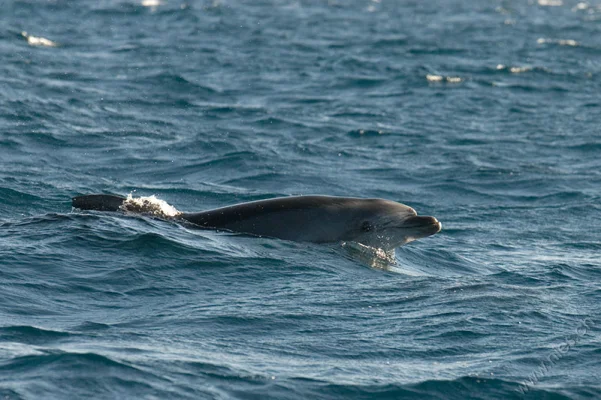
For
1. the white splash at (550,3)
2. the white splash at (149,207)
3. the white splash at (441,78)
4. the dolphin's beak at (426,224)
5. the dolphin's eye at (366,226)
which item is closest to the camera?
the dolphin's beak at (426,224)

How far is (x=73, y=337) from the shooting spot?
1013 centimetres

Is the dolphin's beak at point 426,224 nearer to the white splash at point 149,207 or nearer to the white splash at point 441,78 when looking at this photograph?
the white splash at point 149,207

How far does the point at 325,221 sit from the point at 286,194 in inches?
225

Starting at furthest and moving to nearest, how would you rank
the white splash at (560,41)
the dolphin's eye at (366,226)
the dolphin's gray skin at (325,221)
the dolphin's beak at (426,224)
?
the white splash at (560,41) → the dolphin's eye at (366,226) → the dolphin's gray skin at (325,221) → the dolphin's beak at (426,224)

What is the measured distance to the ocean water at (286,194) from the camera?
996cm

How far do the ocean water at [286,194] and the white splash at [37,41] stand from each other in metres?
0.21

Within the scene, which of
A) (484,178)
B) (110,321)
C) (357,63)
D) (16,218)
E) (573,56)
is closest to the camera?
(110,321)

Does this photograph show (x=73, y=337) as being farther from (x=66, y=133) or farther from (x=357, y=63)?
(x=357, y=63)

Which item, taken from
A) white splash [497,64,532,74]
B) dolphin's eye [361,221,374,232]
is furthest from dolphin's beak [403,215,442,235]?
white splash [497,64,532,74]

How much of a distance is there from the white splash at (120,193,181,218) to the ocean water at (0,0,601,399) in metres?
0.33

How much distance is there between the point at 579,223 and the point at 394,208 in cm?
584

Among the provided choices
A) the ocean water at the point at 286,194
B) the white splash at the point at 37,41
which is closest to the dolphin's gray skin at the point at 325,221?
the ocean water at the point at 286,194

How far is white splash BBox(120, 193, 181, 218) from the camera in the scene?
14984mm

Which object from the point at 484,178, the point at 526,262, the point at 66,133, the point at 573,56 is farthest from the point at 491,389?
the point at 573,56
